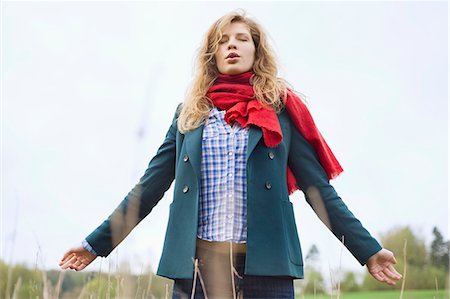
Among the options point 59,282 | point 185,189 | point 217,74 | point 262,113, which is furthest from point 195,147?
point 59,282

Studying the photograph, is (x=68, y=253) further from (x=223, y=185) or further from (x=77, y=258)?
(x=223, y=185)

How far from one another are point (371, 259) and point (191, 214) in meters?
0.69

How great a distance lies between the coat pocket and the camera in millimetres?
2750

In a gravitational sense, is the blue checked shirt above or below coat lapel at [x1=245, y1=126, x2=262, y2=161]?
below

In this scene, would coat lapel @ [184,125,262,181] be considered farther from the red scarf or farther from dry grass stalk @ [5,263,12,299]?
dry grass stalk @ [5,263,12,299]

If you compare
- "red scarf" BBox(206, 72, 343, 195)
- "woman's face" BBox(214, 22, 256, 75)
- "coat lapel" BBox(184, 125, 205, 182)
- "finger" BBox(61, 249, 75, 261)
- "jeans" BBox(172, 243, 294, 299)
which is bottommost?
"jeans" BBox(172, 243, 294, 299)

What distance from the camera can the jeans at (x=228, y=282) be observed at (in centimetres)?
261

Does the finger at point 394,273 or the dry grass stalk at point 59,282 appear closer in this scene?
the dry grass stalk at point 59,282

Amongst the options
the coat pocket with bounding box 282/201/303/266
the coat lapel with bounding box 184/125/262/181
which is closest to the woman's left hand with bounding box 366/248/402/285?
the coat pocket with bounding box 282/201/303/266

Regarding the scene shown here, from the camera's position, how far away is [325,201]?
2889 mm

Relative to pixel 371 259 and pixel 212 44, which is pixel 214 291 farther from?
pixel 212 44

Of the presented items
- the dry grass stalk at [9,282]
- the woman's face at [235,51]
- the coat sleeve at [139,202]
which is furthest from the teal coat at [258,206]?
the dry grass stalk at [9,282]

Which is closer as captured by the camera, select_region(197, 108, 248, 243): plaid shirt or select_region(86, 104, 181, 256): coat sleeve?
select_region(197, 108, 248, 243): plaid shirt

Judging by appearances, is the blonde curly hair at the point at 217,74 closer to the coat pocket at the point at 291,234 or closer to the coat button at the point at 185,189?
the coat button at the point at 185,189
